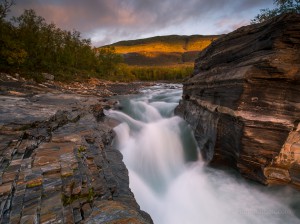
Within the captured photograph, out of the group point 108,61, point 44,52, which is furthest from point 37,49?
point 108,61

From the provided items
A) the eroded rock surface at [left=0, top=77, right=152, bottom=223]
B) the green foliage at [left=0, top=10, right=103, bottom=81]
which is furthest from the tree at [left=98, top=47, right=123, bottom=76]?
the eroded rock surface at [left=0, top=77, right=152, bottom=223]

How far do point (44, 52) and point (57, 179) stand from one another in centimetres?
4190

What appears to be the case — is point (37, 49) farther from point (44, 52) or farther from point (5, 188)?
point (5, 188)

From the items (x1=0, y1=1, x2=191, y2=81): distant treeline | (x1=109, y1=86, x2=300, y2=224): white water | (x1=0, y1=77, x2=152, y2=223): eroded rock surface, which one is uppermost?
(x1=0, y1=1, x2=191, y2=81): distant treeline

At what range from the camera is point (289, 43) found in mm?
6430

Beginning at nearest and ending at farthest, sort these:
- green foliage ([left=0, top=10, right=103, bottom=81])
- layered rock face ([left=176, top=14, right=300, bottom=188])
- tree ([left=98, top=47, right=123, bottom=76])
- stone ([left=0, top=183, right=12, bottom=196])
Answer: stone ([left=0, top=183, right=12, bottom=196]) < layered rock face ([left=176, top=14, right=300, bottom=188]) < green foliage ([left=0, top=10, right=103, bottom=81]) < tree ([left=98, top=47, right=123, bottom=76])

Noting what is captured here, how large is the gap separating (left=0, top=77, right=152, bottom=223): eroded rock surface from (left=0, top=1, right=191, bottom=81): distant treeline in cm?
2147

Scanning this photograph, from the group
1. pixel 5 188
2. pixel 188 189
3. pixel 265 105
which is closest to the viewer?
pixel 5 188

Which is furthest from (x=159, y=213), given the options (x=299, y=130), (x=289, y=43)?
(x=289, y=43)

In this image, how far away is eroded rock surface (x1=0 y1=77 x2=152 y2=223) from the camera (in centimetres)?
326

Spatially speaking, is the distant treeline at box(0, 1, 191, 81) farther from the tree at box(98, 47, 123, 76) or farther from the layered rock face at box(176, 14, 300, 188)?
the layered rock face at box(176, 14, 300, 188)

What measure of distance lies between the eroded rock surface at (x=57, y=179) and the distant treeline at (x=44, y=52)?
21.5 meters

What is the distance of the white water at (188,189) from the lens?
6.71m

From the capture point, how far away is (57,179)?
407 centimetres
